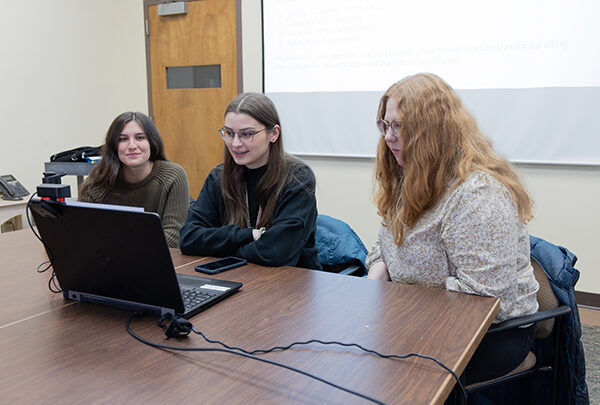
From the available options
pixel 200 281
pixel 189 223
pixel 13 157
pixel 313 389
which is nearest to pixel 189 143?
pixel 13 157

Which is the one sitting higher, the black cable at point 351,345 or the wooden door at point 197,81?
the wooden door at point 197,81

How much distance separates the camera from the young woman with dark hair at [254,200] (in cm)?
155

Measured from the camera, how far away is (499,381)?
134 centimetres

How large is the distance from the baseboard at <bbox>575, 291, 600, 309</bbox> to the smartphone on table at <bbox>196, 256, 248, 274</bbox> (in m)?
2.41

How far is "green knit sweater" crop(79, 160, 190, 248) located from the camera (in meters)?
2.13

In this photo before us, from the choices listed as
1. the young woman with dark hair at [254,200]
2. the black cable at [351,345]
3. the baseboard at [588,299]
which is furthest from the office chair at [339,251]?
the baseboard at [588,299]

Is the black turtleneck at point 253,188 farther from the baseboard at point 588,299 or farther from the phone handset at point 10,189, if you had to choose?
the baseboard at point 588,299

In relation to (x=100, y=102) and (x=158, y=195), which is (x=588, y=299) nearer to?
(x=158, y=195)

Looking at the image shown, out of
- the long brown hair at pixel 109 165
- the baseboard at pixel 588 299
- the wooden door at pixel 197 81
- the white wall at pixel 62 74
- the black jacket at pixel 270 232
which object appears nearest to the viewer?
the black jacket at pixel 270 232

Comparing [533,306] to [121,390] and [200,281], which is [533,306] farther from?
[121,390]

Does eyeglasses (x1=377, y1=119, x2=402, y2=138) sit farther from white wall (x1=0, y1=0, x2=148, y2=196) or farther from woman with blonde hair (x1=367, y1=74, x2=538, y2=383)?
white wall (x1=0, y1=0, x2=148, y2=196)

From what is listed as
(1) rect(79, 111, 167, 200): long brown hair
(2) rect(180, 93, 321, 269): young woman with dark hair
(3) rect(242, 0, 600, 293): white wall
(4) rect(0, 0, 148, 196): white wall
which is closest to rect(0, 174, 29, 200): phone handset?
(4) rect(0, 0, 148, 196): white wall

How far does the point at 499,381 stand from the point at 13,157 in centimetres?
355

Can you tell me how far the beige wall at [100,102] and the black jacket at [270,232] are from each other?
1797mm
